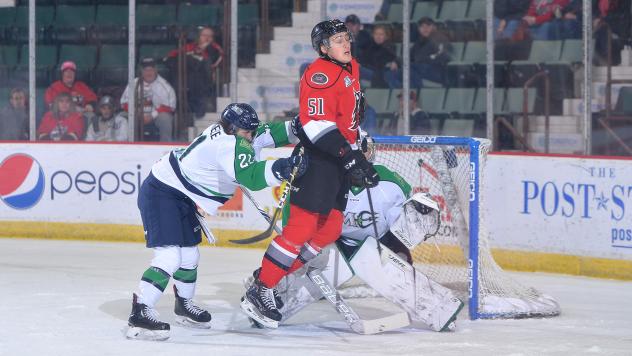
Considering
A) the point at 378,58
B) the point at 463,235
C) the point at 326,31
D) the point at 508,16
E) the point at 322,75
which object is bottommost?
the point at 463,235

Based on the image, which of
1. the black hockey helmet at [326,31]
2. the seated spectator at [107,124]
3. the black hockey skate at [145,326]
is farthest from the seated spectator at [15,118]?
the black hockey helmet at [326,31]

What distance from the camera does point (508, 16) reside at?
29.9ft

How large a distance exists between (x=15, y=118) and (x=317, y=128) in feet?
16.1

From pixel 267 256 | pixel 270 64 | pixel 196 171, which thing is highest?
pixel 270 64

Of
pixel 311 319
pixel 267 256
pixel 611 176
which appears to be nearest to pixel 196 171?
pixel 267 256

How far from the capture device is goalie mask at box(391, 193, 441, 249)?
6.01m

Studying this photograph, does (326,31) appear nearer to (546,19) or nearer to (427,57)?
(427,57)

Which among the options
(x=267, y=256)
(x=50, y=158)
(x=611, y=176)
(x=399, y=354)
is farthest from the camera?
(x=50, y=158)

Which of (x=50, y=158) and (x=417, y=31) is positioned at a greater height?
(x=417, y=31)

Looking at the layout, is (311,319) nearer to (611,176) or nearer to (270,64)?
(611,176)

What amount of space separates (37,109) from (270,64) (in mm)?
1904

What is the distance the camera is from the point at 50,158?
955 cm

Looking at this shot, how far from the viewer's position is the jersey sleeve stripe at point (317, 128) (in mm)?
5621

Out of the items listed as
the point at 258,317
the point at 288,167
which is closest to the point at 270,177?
the point at 288,167
